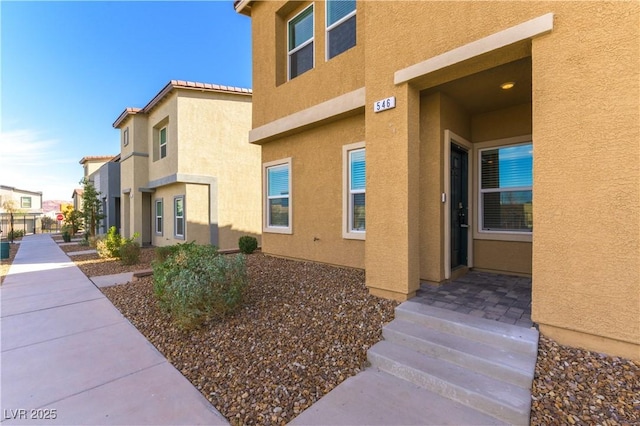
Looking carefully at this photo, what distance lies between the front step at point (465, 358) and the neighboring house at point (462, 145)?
0.61 meters

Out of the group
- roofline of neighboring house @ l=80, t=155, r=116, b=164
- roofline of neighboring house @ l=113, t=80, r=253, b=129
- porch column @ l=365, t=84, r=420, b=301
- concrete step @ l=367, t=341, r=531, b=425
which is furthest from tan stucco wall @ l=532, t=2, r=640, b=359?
roofline of neighboring house @ l=80, t=155, r=116, b=164

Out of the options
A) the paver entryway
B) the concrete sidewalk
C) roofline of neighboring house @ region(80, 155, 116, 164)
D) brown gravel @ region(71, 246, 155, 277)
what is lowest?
the concrete sidewalk

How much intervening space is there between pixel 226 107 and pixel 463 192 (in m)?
10.5

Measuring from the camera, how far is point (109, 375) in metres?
3.27

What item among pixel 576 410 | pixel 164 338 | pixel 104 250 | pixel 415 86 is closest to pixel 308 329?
pixel 164 338

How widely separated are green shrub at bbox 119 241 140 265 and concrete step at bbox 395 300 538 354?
929 cm

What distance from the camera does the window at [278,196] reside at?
26.7 feet

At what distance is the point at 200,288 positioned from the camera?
13.9 feet

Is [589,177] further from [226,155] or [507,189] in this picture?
[226,155]

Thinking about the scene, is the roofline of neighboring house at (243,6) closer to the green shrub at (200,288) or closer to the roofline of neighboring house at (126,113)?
the green shrub at (200,288)

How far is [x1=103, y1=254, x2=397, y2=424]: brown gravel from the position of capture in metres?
2.84

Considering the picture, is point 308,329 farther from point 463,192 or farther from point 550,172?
point 463,192

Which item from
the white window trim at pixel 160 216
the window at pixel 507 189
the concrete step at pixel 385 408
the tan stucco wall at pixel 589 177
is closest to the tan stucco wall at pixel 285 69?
the window at pixel 507 189

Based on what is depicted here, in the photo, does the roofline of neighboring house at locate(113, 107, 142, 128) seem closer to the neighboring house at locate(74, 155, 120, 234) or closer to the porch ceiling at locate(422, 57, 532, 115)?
the neighboring house at locate(74, 155, 120, 234)
